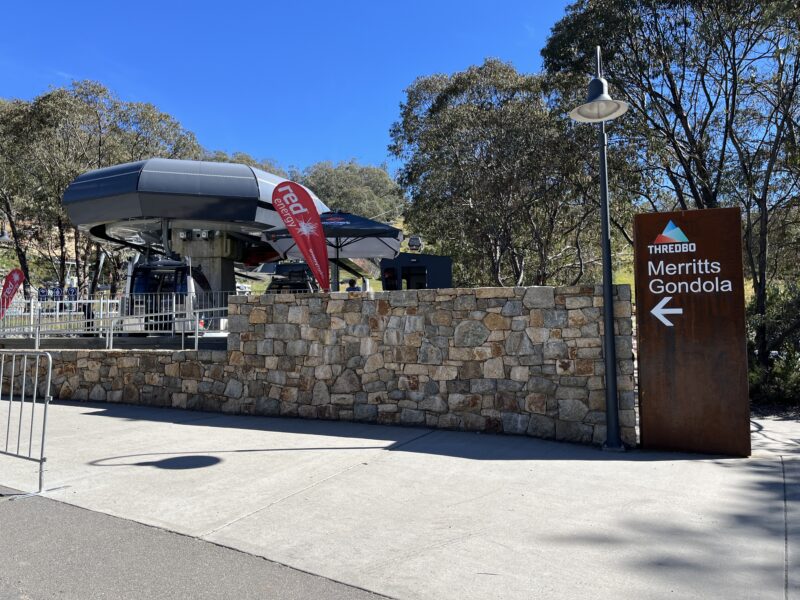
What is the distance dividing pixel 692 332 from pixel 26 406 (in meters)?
10.7

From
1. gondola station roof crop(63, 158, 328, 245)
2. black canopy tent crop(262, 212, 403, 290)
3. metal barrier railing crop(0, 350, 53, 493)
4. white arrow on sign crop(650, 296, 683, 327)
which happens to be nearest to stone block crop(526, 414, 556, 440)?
white arrow on sign crop(650, 296, 683, 327)

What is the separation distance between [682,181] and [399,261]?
7.77 meters

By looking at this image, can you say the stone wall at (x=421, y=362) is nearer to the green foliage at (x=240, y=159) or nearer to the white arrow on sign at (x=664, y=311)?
the white arrow on sign at (x=664, y=311)

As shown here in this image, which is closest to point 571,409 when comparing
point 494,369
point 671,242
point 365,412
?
point 494,369

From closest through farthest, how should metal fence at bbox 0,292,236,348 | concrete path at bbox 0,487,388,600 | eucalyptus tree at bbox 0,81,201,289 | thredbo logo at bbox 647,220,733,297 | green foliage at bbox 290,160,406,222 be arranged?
concrete path at bbox 0,487,388,600
thredbo logo at bbox 647,220,733,297
metal fence at bbox 0,292,236,348
eucalyptus tree at bbox 0,81,201,289
green foliage at bbox 290,160,406,222

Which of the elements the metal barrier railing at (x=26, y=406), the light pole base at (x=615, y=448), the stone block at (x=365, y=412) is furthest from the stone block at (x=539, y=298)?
the metal barrier railing at (x=26, y=406)

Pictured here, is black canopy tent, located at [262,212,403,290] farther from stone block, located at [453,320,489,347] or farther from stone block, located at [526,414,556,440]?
stone block, located at [526,414,556,440]

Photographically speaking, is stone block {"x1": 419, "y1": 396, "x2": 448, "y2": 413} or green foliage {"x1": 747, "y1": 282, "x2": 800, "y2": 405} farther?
green foliage {"x1": 747, "y1": 282, "x2": 800, "y2": 405}

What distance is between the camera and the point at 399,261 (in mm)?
14719

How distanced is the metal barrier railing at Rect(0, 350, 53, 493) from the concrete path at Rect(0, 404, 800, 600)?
0.24m

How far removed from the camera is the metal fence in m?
11.4

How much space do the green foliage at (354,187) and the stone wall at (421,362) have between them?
5048 cm

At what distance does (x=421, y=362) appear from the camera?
26.0 feet

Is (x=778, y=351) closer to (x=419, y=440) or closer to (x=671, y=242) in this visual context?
(x=671, y=242)
